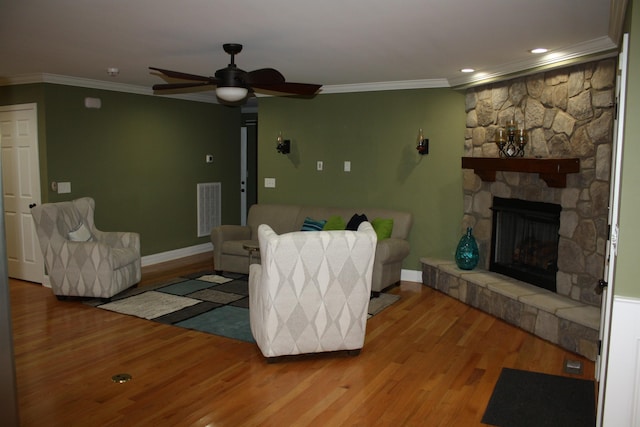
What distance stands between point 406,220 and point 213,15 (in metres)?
3.54

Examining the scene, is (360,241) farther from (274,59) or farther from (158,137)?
(158,137)

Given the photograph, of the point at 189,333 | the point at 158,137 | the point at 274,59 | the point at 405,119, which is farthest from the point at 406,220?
the point at 158,137

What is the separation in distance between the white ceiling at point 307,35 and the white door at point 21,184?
692 millimetres

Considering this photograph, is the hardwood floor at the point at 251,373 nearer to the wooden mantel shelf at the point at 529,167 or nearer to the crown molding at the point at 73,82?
the wooden mantel shelf at the point at 529,167

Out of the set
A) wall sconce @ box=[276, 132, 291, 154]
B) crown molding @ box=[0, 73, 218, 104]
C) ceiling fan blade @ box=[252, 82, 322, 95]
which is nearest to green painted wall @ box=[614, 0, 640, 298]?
ceiling fan blade @ box=[252, 82, 322, 95]

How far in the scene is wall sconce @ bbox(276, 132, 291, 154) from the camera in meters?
7.00

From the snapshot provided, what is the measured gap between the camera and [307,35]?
12.6ft

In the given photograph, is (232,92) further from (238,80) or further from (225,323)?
(225,323)

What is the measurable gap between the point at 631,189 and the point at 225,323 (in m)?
3.34

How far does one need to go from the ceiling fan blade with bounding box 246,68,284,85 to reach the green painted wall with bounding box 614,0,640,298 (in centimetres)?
227

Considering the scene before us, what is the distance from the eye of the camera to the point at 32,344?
4.17 metres

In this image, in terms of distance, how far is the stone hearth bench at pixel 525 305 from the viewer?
4027 millimetres

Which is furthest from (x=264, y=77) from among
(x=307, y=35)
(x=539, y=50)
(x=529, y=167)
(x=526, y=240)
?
(x=526, y=240)

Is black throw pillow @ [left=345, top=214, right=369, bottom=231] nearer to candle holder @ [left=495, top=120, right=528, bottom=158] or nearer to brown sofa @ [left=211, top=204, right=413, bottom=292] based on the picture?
brown sofa @ [left=211, top=204, right=413, bottom=292]
